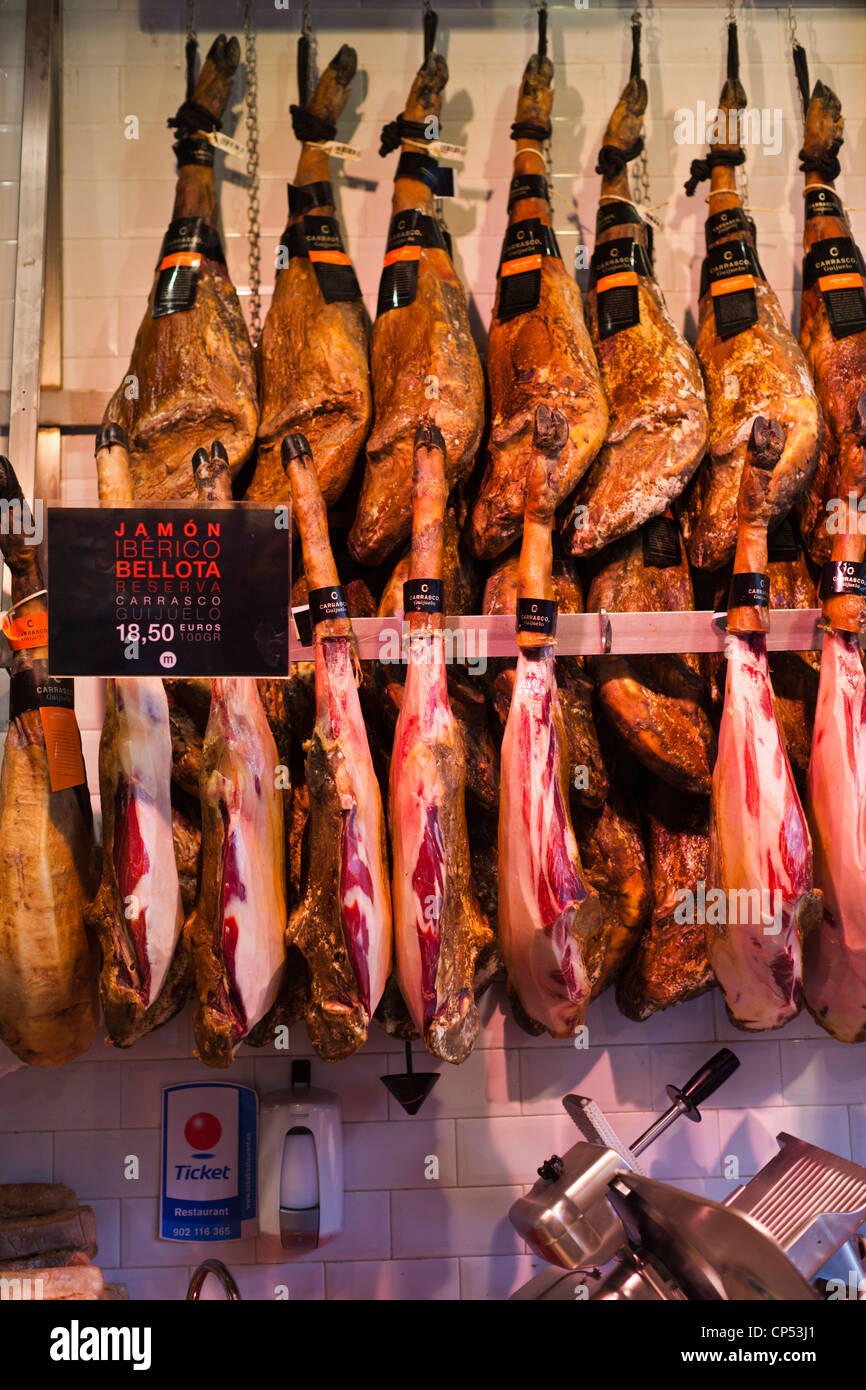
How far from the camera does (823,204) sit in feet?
12.0

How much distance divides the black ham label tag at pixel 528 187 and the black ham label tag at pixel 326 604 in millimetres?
1531

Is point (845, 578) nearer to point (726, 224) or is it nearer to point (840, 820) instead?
point (840, 820)

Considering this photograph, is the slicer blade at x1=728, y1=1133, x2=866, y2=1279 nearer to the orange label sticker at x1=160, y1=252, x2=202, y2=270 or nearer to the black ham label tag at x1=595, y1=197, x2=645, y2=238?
the black ham label tag at x1=595, y1=197, x2=645, y2=238

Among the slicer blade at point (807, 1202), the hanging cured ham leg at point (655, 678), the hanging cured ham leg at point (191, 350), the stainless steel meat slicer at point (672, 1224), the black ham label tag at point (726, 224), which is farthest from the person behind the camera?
the black ham label tag at point (726, 224)

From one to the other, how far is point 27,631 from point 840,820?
2166 millimetres

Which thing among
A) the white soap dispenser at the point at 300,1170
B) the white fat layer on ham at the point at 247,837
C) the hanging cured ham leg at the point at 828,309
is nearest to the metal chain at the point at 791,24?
the hanging cured ham leg at the point at 828,309

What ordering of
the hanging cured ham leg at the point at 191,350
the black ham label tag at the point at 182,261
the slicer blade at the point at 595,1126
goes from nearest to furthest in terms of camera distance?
the slicer blade at the point at 595,1126
the hanging cured ham leg at the point at 191,350
the black ham label tag at the point at 182,261

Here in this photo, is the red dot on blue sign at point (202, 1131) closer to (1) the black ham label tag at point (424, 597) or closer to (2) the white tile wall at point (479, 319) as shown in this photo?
(2) the white tile wall at point (479, 319)

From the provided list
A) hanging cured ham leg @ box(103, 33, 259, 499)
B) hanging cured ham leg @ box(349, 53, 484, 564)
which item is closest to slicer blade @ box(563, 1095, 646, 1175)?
hanging cured ham leg @ box(349, 53, 484, 564)

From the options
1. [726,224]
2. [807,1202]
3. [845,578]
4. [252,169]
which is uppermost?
[252,169]

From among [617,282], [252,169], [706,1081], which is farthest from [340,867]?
[252,169]

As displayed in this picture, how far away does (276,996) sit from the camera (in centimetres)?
296

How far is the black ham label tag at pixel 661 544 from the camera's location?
330 centimetres

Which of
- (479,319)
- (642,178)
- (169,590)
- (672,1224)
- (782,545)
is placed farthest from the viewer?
(642,178)
